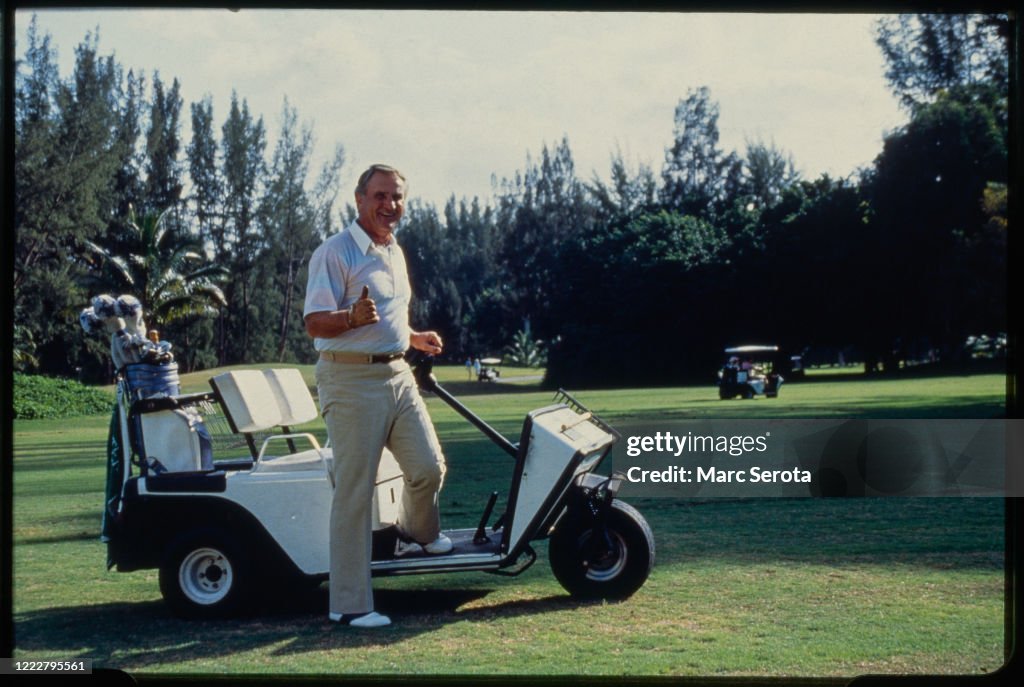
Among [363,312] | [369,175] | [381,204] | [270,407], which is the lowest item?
[270,407]

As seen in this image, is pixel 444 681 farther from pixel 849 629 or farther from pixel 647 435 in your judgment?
pixel 849 629

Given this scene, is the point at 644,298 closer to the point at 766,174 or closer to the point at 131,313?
the point at 766,174

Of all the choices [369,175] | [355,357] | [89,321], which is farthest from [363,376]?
[89,321]

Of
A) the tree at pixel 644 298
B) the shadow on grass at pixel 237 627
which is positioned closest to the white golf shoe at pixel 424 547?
the shadow on grass at pixel 237 627

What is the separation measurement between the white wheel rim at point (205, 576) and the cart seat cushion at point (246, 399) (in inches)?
21.1

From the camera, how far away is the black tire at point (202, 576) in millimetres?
5086

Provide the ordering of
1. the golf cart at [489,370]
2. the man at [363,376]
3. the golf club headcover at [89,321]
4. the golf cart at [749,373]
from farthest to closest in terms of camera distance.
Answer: the golf cart at [489,370] → the golf club headcover at [89,321] → the man at [363,376] → the golf cart at [749,373]

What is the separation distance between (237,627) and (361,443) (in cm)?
88

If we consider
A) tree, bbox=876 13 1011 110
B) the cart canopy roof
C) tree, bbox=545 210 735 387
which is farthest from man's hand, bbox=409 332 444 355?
tree, bbox=876 13 1011 110

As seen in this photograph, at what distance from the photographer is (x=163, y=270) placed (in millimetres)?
5031

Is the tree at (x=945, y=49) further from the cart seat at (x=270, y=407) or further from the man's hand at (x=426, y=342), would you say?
the cart seat at (x=270, y=407)

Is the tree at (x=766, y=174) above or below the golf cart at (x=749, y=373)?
above

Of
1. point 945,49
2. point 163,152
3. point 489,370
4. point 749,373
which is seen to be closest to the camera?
point 945,49

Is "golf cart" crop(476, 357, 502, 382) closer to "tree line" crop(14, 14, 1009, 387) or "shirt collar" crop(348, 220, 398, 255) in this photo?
"tree line" crop(14, 14, 1009, 387)
